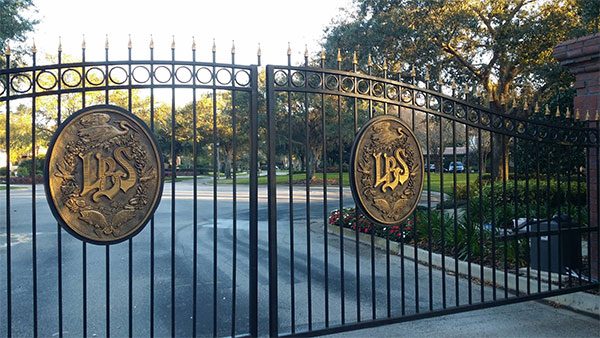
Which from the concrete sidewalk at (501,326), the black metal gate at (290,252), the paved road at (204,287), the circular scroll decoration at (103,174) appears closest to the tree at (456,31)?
the black metal gate at (290,252)

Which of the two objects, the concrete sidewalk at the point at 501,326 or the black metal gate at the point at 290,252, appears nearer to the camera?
the black metal gate at the point at 290,252

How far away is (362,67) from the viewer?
1725 centimetres

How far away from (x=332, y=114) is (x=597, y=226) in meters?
23.2

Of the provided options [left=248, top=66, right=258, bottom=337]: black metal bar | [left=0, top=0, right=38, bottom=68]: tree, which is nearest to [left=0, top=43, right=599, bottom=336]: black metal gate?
[left=248, top=66, right=258, bottom=337]: black metal bar

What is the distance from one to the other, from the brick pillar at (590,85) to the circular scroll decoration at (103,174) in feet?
16.8

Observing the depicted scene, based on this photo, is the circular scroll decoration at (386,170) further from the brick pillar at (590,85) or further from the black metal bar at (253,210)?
the brick pillar at (590,85)

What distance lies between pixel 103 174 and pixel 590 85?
18.8 feet

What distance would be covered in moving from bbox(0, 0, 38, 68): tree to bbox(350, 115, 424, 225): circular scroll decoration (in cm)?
1330

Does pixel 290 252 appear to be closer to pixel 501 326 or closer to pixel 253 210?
pixel 253 210

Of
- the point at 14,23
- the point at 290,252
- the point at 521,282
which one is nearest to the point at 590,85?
the point at 521,282

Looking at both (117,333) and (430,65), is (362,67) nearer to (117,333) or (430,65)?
(430,65)

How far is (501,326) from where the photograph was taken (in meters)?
4.76

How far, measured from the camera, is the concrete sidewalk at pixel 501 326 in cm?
456

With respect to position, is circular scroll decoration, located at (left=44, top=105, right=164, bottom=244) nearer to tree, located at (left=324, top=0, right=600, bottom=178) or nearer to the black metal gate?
the black metal gate
